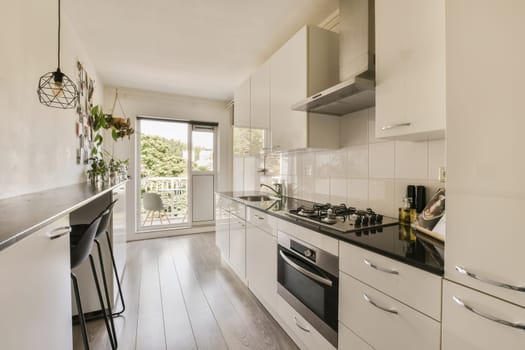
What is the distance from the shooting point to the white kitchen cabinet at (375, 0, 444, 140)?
1.09 metres

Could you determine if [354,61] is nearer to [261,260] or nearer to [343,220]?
[343,220]

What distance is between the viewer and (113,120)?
2.82 m

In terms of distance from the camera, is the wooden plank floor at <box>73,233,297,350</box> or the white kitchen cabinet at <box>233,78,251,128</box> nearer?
the wooden plank floor at <box>73,233,297,350</box>

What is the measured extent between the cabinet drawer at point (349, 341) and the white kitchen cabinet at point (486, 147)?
59cm

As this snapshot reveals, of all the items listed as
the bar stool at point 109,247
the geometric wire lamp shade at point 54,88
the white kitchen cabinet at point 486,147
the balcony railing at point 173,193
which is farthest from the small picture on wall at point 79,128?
the white kitchen cabinet at point 486,147

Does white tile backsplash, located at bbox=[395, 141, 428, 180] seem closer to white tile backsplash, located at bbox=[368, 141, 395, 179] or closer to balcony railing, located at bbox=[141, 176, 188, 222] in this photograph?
white tile backsplash, located at bbox=[368, 141, 395, 179]

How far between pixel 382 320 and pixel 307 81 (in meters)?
1.60

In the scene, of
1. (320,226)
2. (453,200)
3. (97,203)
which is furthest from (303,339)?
(97,203)

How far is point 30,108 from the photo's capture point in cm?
157

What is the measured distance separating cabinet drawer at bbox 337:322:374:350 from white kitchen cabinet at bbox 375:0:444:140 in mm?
1036

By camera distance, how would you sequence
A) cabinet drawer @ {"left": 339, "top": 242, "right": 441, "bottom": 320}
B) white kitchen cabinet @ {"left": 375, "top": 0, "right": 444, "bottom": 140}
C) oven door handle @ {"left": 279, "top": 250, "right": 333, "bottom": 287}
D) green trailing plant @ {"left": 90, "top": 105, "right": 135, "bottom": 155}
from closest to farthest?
1. cabinet drawer @ {"left": 339, "top": 242, "right": 441, "bottom": 320}
2. white kitchen cabinet @ {"left": 375, "top": 0, "right": 444, "bottom": 140}
3. oven door handle @ {"left": 279, "top": 250, "right": 333, "bottom": 287}
4. green trailing plant @ {"left": 90, "top": 105, "right": 135, "bottom": 155}

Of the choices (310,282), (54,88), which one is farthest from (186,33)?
(310,282)

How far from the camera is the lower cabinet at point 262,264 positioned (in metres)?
1.89

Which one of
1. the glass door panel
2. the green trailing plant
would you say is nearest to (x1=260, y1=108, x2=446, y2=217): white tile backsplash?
the green trailing plant
